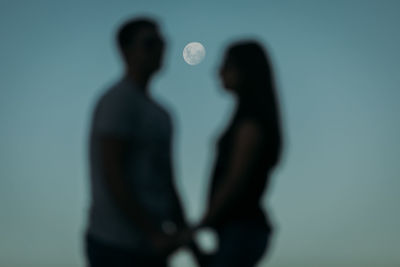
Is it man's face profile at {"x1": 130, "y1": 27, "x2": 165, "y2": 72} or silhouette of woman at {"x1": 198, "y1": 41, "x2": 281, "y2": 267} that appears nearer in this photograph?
silhouette of woman at {"x1": 198, "y1": 41, "x2": 281, "y2": 267}

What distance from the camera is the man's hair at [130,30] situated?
4.65 m

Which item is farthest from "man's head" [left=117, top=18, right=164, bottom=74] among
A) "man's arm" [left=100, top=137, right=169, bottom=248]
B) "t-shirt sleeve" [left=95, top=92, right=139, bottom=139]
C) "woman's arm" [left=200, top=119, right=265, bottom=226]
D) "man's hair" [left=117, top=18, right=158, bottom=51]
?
"woman's arm" [left=200, top=119, right=265, bottom=226]

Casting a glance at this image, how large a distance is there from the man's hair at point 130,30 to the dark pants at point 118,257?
131 cm

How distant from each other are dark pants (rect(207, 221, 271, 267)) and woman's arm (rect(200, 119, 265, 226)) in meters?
0.13

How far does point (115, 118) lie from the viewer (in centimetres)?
425

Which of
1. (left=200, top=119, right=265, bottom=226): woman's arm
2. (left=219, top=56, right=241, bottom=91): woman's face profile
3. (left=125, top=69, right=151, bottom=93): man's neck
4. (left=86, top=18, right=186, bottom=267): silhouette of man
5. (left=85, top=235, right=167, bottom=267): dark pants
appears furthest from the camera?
(left=125, top=69, right=151, bottom=93): man's neck

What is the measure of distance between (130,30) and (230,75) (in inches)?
29.5

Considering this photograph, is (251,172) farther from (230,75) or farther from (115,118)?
(115,118)

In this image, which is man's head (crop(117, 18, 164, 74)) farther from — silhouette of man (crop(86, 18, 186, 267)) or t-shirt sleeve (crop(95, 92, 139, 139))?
t-shirt sleeve (crop(95, 92, 139, 139))

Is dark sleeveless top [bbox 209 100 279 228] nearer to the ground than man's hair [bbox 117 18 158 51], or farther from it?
nearer to the ground

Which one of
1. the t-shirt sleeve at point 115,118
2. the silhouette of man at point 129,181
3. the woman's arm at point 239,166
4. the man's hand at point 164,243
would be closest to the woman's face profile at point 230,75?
the woman's arm at point 239,166

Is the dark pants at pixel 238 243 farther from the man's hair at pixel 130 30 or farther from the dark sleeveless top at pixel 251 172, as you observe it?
the man's hair at pixel 130 30

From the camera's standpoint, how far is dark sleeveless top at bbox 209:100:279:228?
417 centimetres

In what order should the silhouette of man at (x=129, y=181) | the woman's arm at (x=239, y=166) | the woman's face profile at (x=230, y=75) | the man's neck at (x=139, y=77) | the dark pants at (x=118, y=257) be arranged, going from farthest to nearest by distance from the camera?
the man's neck at (x=139, y=77) < the woman's face profile at (x=230, y=75) < the dark pants at (x=118, y=257) < the silhouette of man at (x=129, y=181) < the woman's arm at (x=239, y=166)
